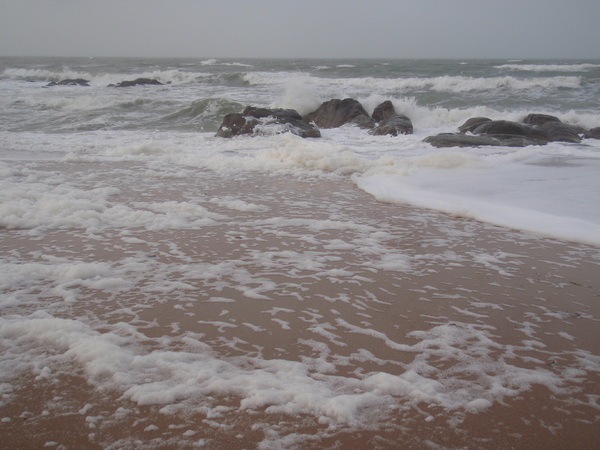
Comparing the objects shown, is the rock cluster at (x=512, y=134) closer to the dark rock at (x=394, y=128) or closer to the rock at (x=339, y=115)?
the dark rock at (x=394, y=128)

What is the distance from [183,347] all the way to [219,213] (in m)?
2.95

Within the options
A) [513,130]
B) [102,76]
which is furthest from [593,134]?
[102,76]

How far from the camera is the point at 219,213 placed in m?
5.47

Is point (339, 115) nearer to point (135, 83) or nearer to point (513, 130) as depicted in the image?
point (513, 130)

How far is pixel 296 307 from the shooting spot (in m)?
3.19

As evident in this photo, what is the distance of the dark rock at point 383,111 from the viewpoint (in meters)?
16.0

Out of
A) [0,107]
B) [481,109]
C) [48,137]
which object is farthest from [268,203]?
[0,107]

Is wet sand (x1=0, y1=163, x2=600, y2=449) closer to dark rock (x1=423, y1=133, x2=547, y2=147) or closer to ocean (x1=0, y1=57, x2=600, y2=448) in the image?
ocean (x1=0, y1=57, x2=600, y2=448)

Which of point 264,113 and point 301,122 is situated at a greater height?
point 264,113

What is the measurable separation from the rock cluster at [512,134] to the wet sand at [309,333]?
6907 millimetres

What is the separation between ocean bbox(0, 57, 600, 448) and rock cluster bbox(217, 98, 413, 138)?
5.83m

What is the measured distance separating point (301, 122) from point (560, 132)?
270 inches

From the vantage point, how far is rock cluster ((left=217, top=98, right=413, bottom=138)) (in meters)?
13.4

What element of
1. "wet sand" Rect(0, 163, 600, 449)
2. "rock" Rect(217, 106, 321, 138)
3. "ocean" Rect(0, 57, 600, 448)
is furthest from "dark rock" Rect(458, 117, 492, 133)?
"wet sand" Rect(0, 163, 600, 449)
